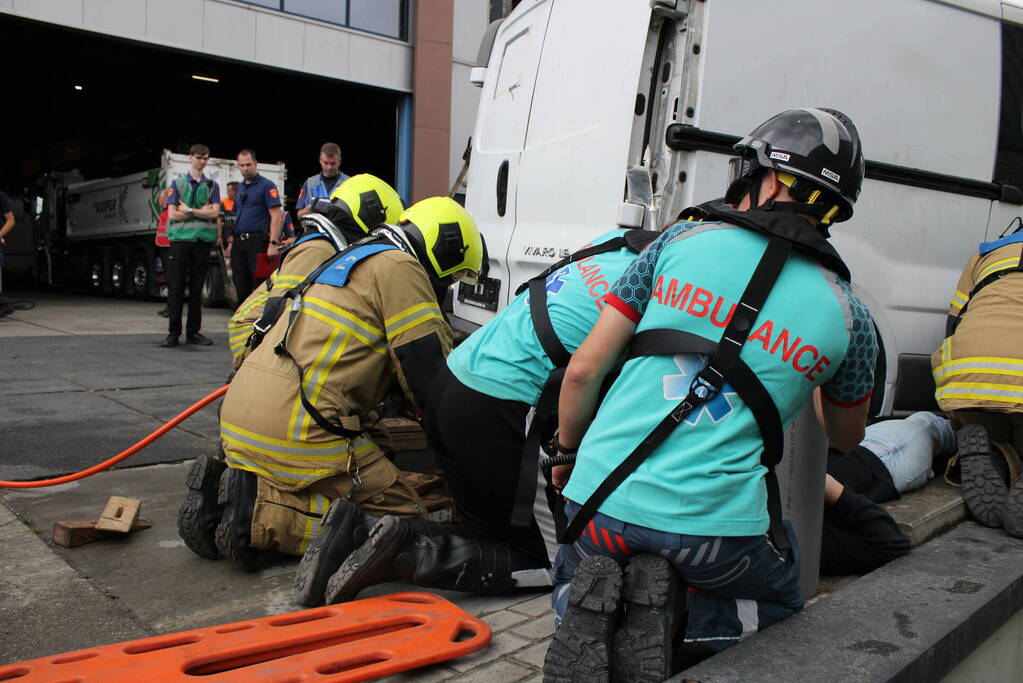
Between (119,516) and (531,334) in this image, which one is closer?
(531,334)

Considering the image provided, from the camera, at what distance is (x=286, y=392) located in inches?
112

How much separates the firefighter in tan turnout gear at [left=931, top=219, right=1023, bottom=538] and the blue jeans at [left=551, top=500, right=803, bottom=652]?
4.90 feet

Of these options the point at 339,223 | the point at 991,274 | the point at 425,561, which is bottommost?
the point at 425,561

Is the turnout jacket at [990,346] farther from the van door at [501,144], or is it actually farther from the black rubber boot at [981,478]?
the van door at [501,144]

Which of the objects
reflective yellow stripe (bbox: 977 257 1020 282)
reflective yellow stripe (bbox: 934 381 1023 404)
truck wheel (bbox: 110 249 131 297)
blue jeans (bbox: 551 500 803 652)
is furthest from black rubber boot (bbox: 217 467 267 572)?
truck wheel (bbox: 110 249 131 297)

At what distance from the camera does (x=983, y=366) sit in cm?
338

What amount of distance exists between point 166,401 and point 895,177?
4619 mm

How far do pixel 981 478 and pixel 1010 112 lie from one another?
7.06ft

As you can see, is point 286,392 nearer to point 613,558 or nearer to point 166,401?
point 613,558

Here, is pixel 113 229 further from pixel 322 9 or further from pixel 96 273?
pixel 322 9

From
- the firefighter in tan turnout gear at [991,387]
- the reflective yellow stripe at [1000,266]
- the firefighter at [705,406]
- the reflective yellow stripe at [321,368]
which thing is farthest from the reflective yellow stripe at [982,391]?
the reflective yellow stripe at [321,368]

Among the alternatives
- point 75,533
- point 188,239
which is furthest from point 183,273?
point 75,533

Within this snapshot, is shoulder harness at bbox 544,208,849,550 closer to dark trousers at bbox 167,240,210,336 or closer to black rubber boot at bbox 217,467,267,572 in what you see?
black rubber boot at bbox 217,467,267,572

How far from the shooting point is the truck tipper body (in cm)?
1429
